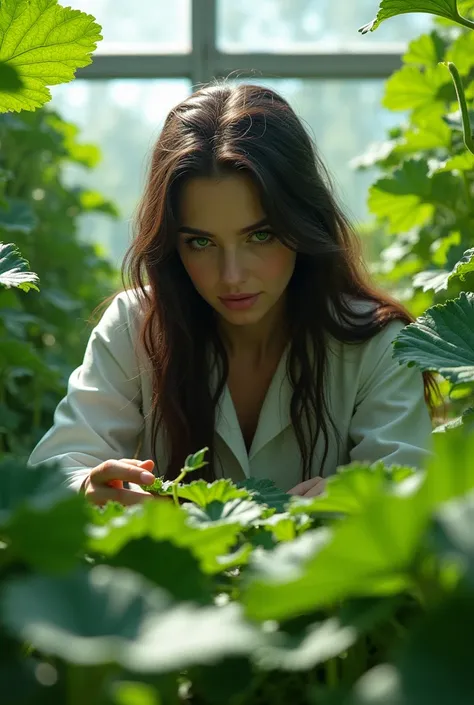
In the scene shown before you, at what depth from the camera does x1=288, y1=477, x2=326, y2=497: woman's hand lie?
1.14 m

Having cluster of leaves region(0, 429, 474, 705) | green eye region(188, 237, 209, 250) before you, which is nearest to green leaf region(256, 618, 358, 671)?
cluster of leaves region(0, 429, 474, 705)

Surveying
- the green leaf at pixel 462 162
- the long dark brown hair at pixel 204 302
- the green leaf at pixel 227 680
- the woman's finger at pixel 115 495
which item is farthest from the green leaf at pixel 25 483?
the green leaf at pixel 462 162

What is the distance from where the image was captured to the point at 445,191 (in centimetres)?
198

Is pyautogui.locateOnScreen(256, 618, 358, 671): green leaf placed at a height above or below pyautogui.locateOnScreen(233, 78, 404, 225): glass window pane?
below

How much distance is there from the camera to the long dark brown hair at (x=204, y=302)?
1.53 m

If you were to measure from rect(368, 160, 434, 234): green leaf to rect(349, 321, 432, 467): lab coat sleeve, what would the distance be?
1.40 ft

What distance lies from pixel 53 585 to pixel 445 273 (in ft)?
4.46

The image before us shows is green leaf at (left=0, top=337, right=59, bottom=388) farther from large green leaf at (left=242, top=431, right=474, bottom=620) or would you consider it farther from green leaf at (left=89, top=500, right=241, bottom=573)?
large green leaf at (left=242, top=431, right=474, bottom=620)

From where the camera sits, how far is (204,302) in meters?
1.70

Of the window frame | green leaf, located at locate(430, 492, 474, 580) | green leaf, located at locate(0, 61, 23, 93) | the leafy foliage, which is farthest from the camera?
the window frame

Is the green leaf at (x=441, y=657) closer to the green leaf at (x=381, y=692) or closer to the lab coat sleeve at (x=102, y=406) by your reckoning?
the green leaf at (x=381, y=692)

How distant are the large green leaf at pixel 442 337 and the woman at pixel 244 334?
0.48m

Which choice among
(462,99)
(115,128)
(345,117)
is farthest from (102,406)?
(115,128)

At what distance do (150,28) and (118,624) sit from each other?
13.2 ft
